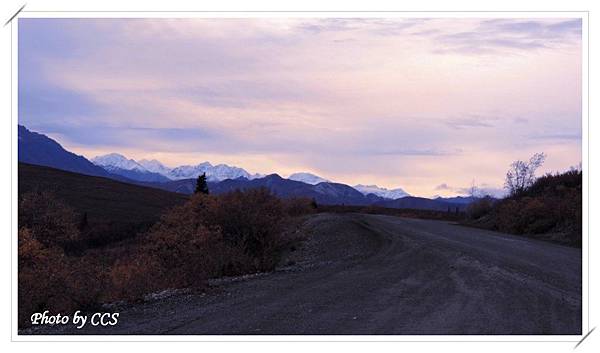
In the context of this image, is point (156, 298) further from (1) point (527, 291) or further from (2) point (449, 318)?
(1) point (527, 291)

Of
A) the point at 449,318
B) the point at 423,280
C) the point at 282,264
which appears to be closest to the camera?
the point at 449,318

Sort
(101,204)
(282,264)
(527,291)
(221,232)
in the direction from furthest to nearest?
(101,204), (221,232), (282,264), (527,291)

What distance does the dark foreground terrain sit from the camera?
10.2 m

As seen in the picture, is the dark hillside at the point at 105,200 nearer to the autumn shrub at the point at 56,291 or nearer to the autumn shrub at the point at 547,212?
the autumn shrub at the point at 547,212

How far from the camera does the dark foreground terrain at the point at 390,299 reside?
10.2 metres

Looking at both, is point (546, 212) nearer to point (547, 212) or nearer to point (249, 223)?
point (547, 212)

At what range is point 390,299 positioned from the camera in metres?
12.3

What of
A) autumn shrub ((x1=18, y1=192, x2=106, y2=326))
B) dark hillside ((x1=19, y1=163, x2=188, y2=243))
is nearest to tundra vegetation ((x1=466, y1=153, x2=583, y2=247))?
autumn shrub ((x1=18, y1=192, x2=106, y2=326))

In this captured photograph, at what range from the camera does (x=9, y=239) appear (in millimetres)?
10898

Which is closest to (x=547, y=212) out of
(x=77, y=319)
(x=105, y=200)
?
(x=77, y=319)

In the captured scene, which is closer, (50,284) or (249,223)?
(50,284)
